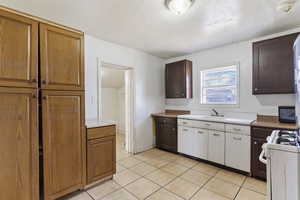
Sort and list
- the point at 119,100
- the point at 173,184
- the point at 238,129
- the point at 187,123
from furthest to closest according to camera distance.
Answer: the point at 119,100, the point at 187,123, the point at 238,129, the point at 173,184

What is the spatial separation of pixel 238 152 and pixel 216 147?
352mm

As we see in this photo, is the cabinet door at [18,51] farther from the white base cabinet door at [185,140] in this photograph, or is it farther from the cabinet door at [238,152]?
the cabinet door at [238,152]

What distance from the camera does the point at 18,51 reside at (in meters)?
1.41

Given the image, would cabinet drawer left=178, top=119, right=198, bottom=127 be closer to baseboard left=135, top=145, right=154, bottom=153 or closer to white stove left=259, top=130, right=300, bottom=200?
baseboard left=135, top=145, right=154, bottom=153

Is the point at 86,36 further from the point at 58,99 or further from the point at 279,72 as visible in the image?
the point at 279,72

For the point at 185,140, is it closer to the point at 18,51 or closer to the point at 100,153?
the point at 100,153

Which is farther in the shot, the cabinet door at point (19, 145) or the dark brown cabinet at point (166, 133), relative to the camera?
the dark brown cabinet at point (166, 133)

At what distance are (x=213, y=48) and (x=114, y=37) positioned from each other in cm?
214

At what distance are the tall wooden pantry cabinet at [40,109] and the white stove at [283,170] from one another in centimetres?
206

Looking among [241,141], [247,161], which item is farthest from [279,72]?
[247,161]

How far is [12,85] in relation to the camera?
1.39 meters

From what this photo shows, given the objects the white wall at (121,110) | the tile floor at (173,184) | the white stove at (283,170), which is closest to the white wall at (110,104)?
the white wall at (121,110)

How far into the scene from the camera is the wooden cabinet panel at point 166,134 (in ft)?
10.8

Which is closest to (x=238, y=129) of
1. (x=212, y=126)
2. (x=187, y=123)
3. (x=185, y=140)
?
(x=212, y=126)
